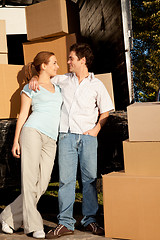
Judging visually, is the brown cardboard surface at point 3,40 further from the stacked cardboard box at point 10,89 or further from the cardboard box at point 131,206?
the cardboard box at point 131,206

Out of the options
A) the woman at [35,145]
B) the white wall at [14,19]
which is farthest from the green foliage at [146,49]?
the woman at [35,145]

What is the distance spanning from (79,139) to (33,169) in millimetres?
421

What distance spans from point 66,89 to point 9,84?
0.73 m

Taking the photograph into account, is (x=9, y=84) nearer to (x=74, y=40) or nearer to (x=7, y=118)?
(x=7, y=118)

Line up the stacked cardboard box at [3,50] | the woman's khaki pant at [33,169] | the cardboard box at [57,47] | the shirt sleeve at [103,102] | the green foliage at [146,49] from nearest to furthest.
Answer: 1. the woman's khaki pant at [33,169]
2. the shirt sleeve at [103,102]
3. the cardboard box at [57,47]
4. the stacked cardboard box at [3,50]
5. the green foliage at [146,49]

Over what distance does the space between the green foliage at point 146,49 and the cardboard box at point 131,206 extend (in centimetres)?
1037

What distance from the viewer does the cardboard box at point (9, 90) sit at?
3303 millimetres

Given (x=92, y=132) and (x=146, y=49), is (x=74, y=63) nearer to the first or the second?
(x=92, y=132)

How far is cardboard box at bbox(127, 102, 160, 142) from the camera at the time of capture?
8.04 feet

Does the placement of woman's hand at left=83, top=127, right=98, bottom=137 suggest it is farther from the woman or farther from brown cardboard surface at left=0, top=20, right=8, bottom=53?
brown cardboard surface at left=0, top=20, right=8, bottom=53

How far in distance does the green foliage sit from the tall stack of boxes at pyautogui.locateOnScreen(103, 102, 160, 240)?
10.4 metres

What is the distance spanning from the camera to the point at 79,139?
277 cm

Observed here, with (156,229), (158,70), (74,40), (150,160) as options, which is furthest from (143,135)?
(158,70)

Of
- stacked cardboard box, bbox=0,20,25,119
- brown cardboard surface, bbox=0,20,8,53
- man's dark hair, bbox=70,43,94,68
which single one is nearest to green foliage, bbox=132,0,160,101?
brown cardboard surface, bbox=0,20,8,53
